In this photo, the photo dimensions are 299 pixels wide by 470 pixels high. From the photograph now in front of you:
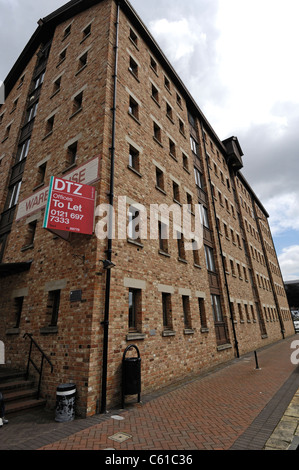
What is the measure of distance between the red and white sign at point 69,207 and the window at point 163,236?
4.06 m

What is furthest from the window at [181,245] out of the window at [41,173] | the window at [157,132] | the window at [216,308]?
the window at [41,173]

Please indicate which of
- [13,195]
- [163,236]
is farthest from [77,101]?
[163,236]

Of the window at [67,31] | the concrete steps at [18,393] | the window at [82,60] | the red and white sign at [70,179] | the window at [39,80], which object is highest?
the window at [67,31]

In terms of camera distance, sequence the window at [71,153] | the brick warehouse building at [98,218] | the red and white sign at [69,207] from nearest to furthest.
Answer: the red and white sign at [69,207] → the brick warehouse building at [98,218] → the window at [71,153]

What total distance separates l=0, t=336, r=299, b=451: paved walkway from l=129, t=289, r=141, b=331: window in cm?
207

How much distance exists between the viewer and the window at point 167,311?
9.59 meters

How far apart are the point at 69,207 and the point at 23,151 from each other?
9.72 m

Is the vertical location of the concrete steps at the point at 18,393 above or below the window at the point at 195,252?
below

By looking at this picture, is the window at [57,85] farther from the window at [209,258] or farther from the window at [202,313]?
the window at [202,313]

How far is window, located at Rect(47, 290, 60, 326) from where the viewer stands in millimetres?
7989

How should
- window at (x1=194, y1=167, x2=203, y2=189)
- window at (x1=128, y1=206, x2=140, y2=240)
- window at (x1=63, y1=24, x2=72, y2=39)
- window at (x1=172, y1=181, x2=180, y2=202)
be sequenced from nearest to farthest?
window at (x1=128, y1=206, x2=140, y2=240), window at (x1=172, y1=181, x2=180, y2=202), window at (x1=63, y1=24, x2=72, y2=39), window at (x1=194, y1=167, x2=203, y2=189)

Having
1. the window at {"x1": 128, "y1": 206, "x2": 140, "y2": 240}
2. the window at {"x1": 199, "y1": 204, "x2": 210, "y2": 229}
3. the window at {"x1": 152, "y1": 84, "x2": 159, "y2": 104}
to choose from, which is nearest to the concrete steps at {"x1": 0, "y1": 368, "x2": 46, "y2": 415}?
the window at {"x1": 128, "y1": 206, "x2": 140, "y2": 240}

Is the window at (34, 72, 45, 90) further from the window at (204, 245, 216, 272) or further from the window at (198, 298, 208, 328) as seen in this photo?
the window at (198, 298, 208, 328)

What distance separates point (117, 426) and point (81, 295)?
10.5 feet
